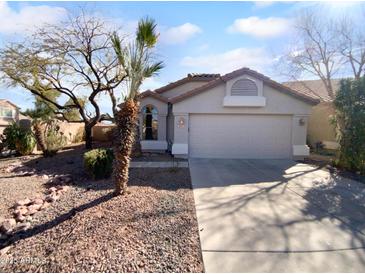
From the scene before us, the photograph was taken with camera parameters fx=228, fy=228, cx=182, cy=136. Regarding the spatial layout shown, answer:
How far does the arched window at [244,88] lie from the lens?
11.1 metres

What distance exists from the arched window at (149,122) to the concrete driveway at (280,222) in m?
5.67

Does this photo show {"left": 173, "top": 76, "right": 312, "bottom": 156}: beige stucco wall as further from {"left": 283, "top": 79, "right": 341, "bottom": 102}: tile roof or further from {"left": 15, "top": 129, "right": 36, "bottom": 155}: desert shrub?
{"left": 283, "top": 79, "right": 341, "bottom": 102}: tile roof

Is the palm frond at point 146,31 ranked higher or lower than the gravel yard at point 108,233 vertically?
higher

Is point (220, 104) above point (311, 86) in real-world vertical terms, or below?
below

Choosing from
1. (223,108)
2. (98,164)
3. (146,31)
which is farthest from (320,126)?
(98,164)

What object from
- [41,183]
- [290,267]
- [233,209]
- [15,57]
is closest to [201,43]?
[233,209]

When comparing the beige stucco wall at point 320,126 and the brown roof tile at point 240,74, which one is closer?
the brown roof tile at point 240,74

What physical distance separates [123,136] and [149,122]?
25.9ft

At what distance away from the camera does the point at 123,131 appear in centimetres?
557

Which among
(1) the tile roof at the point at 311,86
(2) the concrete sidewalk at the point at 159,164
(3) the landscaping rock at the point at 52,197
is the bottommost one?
(3) the landscaping rock at the point at 52,197

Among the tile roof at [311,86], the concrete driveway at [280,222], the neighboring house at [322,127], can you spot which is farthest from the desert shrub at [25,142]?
the tile roof at [311,86]

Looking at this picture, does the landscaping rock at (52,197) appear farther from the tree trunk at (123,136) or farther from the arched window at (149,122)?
the arched window at (149,122)

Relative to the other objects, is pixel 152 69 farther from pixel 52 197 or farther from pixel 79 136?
pixel 79 136

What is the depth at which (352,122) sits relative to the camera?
8.98 m
